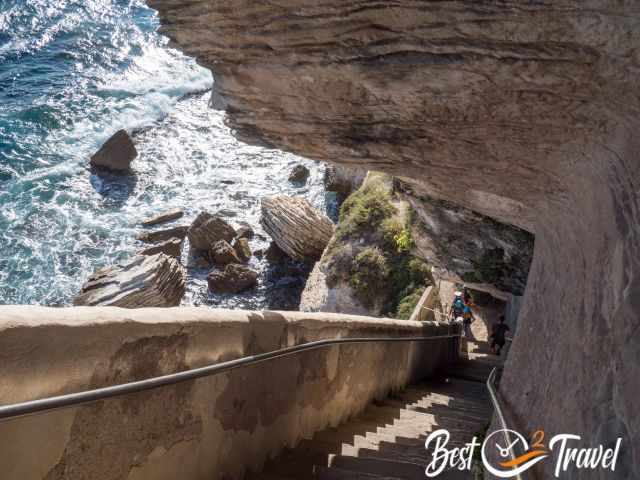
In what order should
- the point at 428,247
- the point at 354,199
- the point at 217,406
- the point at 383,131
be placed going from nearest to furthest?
the point at 217,406 → the point at 383,131 → the point at 428,247 → the point at 354,199

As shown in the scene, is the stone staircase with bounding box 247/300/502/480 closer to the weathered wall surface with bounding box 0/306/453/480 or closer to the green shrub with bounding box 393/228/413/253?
the weathered wall surface with bounding box 0/306/453/480

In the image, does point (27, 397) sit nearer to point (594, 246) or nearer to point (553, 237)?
point (594, 246)

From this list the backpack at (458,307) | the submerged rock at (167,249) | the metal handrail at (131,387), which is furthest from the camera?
the submerged rock at (167,249)

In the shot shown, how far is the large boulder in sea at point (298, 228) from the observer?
62.6 ft

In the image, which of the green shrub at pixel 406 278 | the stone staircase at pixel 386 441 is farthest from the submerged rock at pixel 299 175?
the stone staircase at pixel 386 441

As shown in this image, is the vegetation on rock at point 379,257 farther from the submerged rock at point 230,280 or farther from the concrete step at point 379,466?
the concrete step at point 379,466

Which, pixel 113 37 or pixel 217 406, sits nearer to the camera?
pixel 217 406

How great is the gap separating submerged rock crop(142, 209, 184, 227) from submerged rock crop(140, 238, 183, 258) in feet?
5.44

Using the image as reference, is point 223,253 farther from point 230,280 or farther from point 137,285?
point 137,285

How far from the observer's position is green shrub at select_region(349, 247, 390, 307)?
1584 cm

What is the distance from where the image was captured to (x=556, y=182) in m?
5.07

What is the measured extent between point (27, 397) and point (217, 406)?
1.28m


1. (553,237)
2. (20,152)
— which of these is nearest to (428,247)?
(553,237)

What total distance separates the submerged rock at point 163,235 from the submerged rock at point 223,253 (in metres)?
1.51
